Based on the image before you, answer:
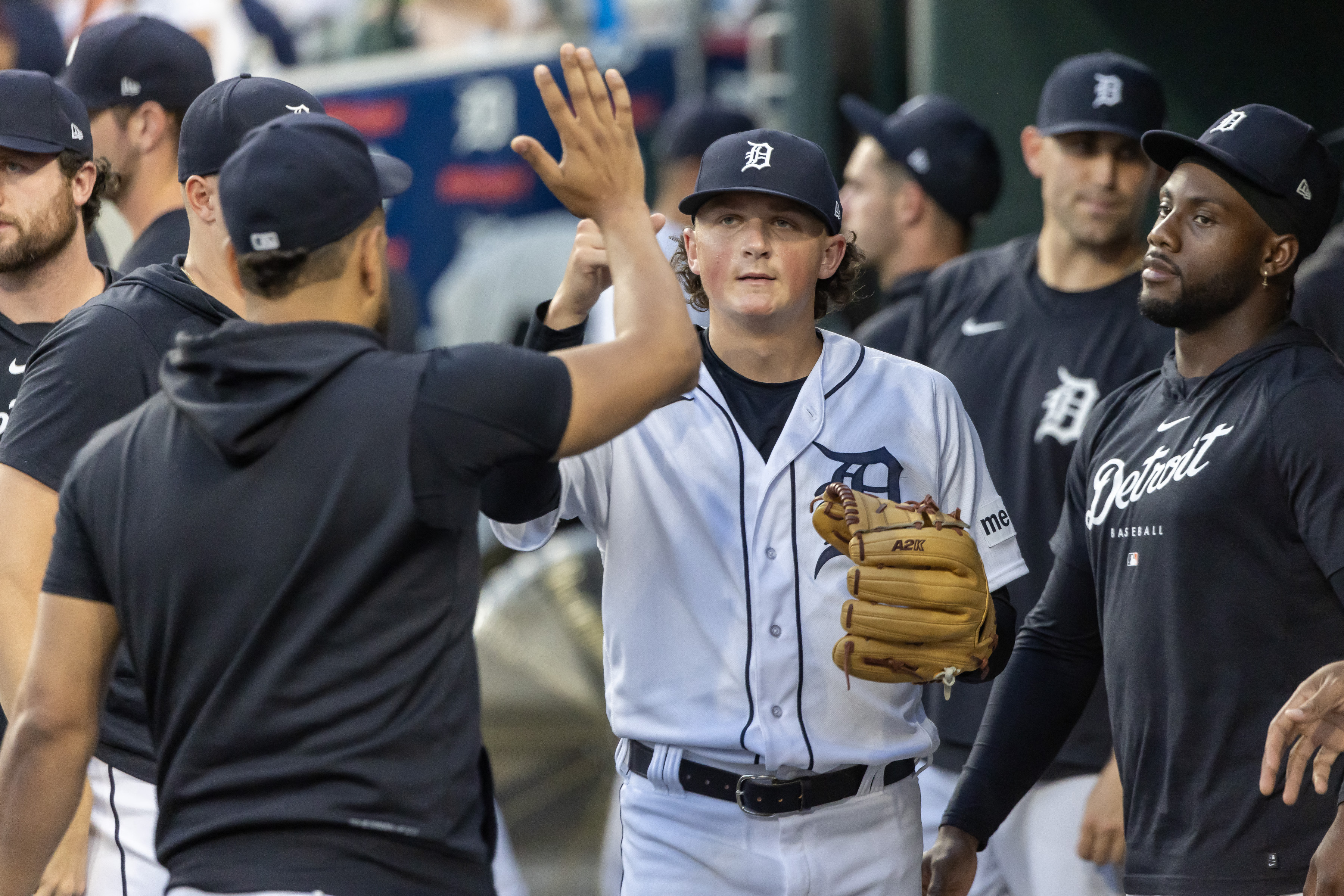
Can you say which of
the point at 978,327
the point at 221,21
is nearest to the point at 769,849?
the point at 978,327

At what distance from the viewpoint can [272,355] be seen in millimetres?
2297

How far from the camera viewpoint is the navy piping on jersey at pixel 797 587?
3.13m

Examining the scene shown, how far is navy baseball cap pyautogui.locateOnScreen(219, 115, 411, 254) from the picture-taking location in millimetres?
2322

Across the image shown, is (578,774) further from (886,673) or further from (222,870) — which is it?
(222,870)

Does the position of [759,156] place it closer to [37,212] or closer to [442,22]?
[37,212]

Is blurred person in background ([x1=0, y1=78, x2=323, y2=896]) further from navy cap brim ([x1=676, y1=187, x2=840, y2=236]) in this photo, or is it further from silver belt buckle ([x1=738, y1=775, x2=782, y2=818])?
silver belt buckle ([x1=738, y1=775, x2=782, y2=818])

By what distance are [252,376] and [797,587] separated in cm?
124

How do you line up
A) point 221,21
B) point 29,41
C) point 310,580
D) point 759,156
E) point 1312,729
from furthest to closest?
point 221,21, point 29,41, point 759,156, point 1312,729, point 310,580

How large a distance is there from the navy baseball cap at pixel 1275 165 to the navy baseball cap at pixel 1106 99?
120 centimetres

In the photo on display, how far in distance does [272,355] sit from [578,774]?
14.9 ft

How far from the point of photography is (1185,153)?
11.4ft

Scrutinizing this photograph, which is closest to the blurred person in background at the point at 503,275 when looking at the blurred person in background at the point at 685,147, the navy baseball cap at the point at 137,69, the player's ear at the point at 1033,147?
the blurred person in background at the point at 685,147

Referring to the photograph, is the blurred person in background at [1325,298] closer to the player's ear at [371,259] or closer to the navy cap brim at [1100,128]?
the navy cap brim at [1100,128]

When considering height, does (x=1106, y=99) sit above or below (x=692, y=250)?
above
